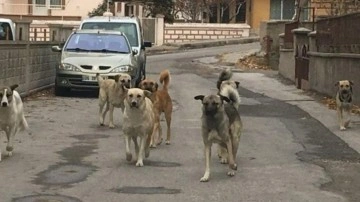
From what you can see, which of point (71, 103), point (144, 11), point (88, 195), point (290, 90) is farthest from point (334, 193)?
point (144, 11)

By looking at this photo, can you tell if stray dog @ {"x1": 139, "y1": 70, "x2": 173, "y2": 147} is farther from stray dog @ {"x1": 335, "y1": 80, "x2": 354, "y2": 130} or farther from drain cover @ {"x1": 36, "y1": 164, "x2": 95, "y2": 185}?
stray dog @ {"x1": 335, "y1": 80, "x2": 354, "y2": 130}

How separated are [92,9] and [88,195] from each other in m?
46.3

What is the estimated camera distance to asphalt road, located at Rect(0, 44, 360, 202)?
869cm

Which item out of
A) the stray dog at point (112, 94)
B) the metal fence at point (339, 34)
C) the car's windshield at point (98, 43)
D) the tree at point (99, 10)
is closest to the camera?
the stray dog at point (112, 94)

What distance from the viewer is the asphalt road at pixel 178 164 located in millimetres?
8688

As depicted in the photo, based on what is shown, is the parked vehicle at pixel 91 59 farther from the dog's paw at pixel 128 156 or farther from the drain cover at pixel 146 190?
the drain cover at pixel 146 190

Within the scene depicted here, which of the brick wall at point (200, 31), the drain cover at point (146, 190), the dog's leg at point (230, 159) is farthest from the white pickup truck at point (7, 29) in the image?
the brick wall at point (200, 31)

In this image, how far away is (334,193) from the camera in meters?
8.84

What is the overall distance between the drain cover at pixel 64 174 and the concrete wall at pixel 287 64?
17655 millimetres

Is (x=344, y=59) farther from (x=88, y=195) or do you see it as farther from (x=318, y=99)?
(x=88, y=195)

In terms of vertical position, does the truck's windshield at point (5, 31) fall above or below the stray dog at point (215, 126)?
above

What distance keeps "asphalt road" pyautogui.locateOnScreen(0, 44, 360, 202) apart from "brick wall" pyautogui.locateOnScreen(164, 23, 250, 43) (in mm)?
34614

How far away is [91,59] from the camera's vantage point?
2025 centimetres

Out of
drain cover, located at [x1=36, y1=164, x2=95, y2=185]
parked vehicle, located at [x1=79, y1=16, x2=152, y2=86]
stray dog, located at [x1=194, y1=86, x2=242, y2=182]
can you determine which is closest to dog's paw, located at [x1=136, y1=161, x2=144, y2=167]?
Result: drain cover, located at [x1=36, y1=164, x2=95, y2=185]
